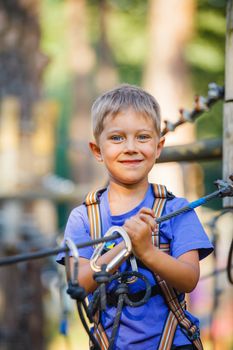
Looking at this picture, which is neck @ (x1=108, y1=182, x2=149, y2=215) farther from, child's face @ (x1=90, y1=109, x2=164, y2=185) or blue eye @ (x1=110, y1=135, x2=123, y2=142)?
blue eye @ (x1=110, y1=135, x2=123, y2=142)

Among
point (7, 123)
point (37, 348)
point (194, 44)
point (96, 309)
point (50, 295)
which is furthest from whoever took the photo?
point (194, 44)

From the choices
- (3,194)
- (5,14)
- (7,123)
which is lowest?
(3,194)

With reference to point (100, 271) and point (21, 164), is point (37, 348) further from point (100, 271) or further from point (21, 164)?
point (100, 271)

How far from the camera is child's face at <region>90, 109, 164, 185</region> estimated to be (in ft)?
8.89

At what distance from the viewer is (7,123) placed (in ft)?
37.1

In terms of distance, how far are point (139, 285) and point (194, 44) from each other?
20.6 meters

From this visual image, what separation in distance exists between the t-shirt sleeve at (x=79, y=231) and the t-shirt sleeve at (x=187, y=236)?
10.4 inches

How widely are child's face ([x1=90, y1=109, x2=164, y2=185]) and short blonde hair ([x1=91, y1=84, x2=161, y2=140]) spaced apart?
2 centimetres

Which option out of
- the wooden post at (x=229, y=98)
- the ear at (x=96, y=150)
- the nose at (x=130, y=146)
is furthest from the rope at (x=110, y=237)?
the wooden post at (x=229, y=98)

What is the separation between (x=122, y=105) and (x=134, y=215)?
0.35m

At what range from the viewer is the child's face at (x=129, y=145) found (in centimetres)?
271

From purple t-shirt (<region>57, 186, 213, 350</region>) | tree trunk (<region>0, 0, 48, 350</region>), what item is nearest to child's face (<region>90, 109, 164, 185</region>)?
purple t-shirt (<region>57, 186, 213, 350</region>)

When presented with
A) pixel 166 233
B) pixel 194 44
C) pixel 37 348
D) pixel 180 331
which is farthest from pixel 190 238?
pixel 194 44

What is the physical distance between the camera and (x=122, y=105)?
2734 mm
